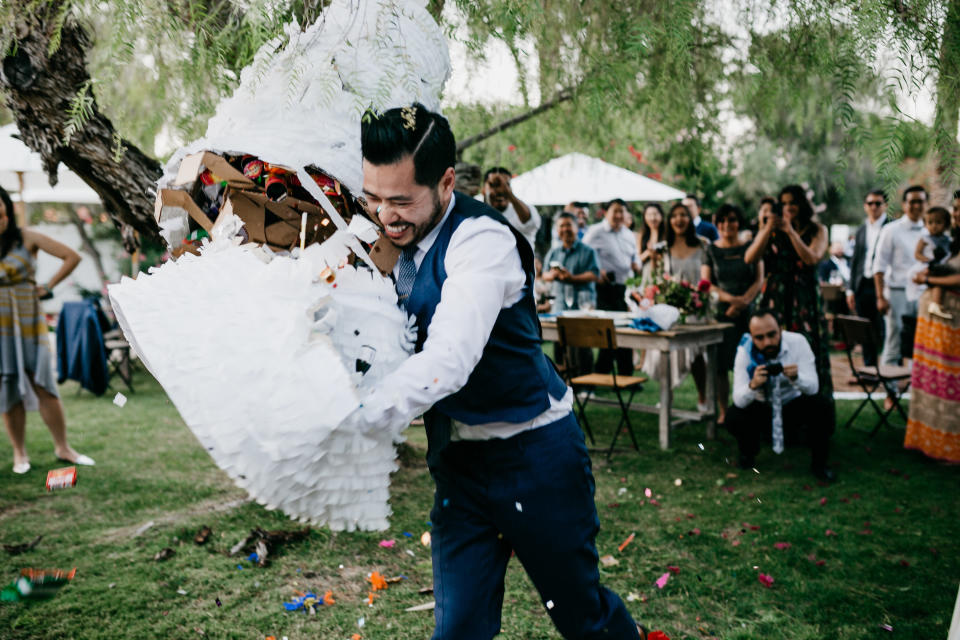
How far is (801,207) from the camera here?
5.59 m

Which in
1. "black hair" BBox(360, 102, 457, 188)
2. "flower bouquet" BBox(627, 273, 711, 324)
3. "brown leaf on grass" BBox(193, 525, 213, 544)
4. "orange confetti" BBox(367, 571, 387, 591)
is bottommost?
"brown leaf on grass" BBox(193, 525, 213, 544)

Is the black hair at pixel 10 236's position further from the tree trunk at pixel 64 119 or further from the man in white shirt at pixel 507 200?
the man in white shirt at pixel 507 200

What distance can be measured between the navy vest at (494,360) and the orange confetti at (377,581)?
5.92ft

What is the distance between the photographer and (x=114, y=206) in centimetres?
334

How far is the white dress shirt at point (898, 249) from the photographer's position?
23.1 feet

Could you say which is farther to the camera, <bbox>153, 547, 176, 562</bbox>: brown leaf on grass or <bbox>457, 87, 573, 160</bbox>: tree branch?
<bbox>153, 547, 176, 562</bbox>: brown leaf on grass

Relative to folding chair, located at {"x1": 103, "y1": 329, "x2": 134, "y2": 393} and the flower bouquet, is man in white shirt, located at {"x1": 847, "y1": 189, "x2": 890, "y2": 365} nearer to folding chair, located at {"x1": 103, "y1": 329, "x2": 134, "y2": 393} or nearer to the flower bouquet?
the flower bouquet

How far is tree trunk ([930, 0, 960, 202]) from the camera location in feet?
6.16

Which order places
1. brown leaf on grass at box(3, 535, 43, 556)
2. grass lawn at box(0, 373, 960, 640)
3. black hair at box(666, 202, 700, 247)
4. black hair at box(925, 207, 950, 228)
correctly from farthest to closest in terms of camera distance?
black hair at box(666, 202, 700, 247) → black hair at box(925, 207, 950, 228) → brown leaf on grass at box(3, 535, 43, 556) → grass lawn at box(0, 373, 960, 640)

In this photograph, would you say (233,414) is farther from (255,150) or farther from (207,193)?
(207,193)

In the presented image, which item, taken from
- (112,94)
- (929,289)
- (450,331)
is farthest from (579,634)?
(929,289)

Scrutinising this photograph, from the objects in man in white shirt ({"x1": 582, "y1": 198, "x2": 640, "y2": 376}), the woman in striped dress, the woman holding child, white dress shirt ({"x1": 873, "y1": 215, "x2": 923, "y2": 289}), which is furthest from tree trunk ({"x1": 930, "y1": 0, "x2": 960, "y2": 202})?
man in white shirt ({"x1": 582, "y1": 198, "x2": 640, "y2": 376})

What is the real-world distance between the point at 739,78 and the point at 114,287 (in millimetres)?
2791

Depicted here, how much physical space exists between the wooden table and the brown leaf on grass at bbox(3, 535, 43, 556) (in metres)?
Answer: 3.88
